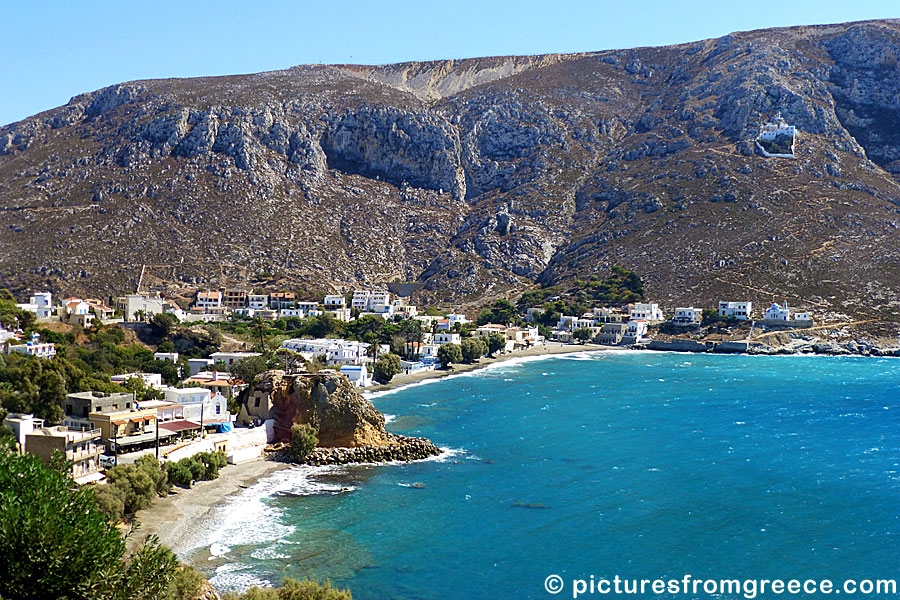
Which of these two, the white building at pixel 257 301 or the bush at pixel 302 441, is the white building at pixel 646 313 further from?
the bush at pixel 302 441

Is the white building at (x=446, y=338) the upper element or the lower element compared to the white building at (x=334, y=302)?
lower

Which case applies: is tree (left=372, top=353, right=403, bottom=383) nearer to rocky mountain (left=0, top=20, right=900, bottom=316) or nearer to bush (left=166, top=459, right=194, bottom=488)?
bush (left=166, top=459, right=194, bottom=488)

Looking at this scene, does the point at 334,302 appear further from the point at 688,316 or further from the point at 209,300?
the point at 688,316

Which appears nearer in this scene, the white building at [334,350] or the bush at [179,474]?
the bush at [179,474]

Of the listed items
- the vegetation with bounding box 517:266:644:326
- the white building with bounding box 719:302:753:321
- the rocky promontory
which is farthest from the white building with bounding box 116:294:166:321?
the white building with bounding box 719:302:753:321

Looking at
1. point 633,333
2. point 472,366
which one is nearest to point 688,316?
point 633,333

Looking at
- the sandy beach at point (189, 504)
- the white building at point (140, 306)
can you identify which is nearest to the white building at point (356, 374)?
the white building at point (140, 306)
